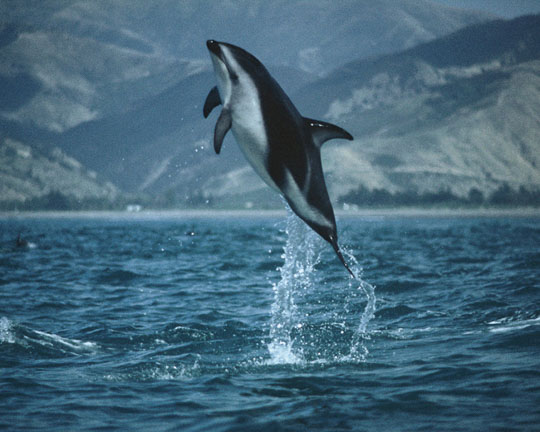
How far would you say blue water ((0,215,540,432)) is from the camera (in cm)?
988

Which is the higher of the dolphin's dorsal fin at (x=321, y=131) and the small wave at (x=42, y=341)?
the dolphin's dorsal fin at (x=321, y=131)

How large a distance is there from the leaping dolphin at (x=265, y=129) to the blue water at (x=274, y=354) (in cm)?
322

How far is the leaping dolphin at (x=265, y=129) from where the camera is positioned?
7703 millimetres

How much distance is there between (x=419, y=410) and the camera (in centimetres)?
996

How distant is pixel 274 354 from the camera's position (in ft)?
45.6

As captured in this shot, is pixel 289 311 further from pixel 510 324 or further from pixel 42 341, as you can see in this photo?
pixel 42 341

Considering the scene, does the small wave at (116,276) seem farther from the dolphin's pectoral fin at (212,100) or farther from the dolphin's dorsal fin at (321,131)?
the dolphin's dorsal fin at (321,131)

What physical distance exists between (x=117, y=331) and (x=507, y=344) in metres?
8.58

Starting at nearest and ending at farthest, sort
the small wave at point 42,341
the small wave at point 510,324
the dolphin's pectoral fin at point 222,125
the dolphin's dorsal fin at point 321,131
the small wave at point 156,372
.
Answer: the dolphin's pectoral fin at point 222,125, the dolphin's dorsal fin at point 321,131, the small wave at point 156,372, the small wave at point 42,341, the small wave at point 510,324

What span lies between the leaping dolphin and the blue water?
10.6 ft

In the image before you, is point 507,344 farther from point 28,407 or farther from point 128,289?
point 128,289

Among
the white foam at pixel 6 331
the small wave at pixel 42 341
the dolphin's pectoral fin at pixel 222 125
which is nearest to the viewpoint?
the dolphin's pectoral fin at pixel 222 125

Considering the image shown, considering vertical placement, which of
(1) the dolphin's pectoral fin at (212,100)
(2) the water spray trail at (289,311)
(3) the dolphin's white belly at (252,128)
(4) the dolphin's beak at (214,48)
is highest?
(4) the dolphin's beak at (214,48)

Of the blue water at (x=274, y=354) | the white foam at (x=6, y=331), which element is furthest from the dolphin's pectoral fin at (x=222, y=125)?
the white foam at (x=6, y=331)
